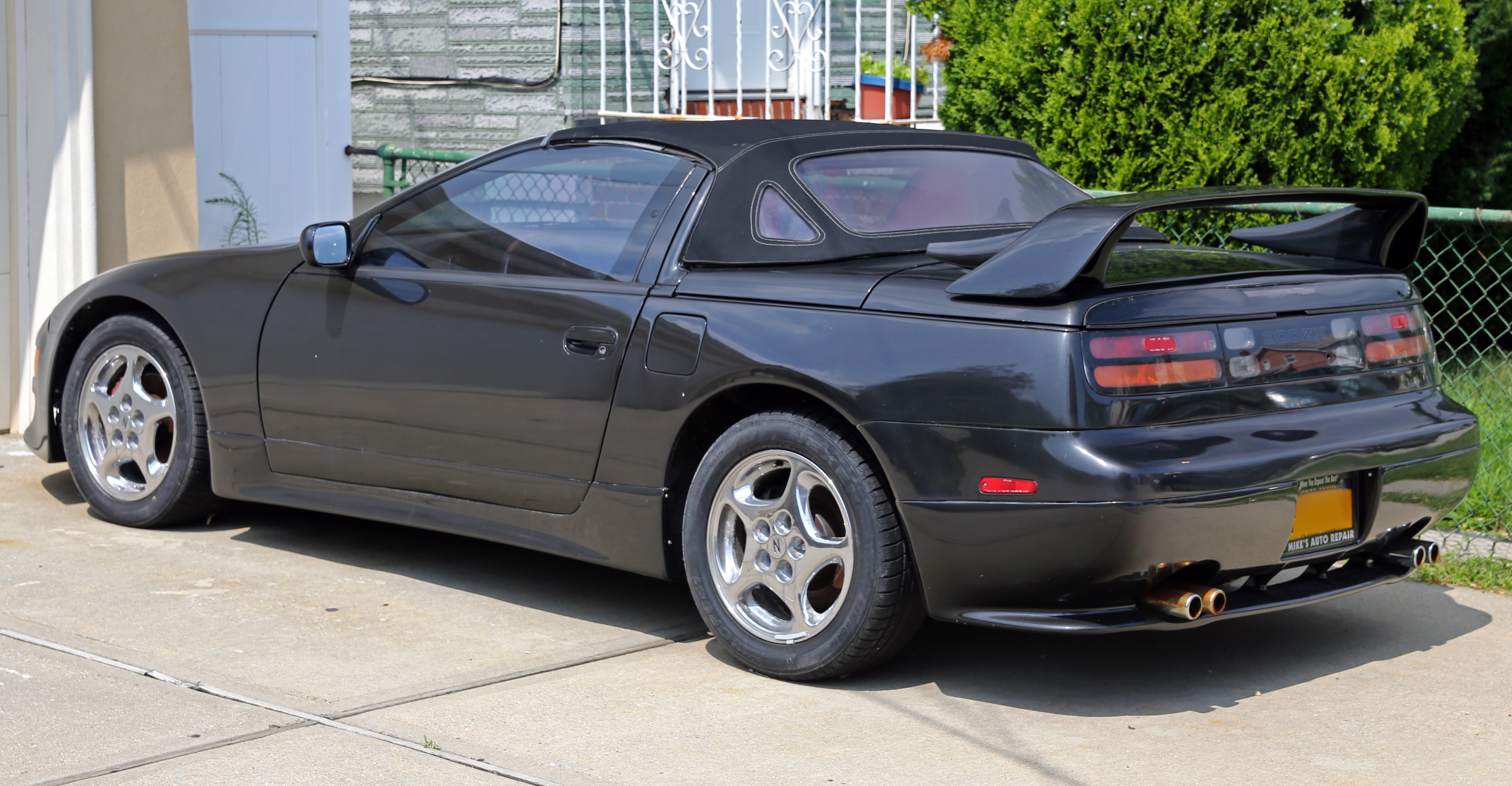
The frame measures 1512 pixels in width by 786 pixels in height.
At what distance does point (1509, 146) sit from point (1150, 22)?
9.60 feet

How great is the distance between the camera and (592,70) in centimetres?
1084

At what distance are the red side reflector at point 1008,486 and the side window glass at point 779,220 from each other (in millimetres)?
900

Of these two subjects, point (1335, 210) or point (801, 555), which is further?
point (1335, 210)

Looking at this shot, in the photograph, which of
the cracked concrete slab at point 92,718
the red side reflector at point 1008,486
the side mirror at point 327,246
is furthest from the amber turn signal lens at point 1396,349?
the side mirror at point 327,246

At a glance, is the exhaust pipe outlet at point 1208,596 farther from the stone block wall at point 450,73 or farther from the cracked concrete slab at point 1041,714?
the stone block wall at point 450,73

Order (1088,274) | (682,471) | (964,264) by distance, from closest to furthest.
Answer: (1088,274) < (964,264) < (682,471)

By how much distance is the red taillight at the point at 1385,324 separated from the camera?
13.3ft

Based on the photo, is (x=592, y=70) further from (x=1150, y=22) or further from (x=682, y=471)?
(x=682, y=471)

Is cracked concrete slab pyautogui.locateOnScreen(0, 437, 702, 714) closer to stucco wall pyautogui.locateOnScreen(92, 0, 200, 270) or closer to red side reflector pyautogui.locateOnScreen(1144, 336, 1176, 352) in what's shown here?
stucco wall pyautogui.locateOnScreen(92, 0, 200, 270)

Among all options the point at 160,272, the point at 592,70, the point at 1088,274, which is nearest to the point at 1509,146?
the point at 592,70

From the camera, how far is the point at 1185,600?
361 cm

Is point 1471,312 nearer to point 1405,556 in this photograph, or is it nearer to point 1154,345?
point 1405,556

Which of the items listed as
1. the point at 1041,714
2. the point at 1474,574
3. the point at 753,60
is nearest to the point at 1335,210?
the point at 1474,574

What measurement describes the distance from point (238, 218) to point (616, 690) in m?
5.26
